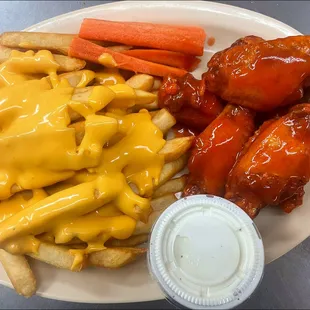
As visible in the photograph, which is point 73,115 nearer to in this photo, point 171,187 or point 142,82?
point 142,82

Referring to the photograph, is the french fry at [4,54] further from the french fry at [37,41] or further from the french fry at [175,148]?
the french fry at [175,148]

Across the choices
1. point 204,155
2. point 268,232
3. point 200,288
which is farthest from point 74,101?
point 268,232

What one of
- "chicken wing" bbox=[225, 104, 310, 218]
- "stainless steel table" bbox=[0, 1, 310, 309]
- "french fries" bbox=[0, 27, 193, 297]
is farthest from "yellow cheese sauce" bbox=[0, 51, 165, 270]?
"stainless steel table" bbox=[0, 1, 310, 309]

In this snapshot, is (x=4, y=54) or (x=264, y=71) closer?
(x=264, y=71)

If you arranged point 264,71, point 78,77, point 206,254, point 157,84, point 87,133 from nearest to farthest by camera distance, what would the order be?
1. point 206,254
2. point 87,133
3. point 264,71
4. point 78,77
5. point 157,84

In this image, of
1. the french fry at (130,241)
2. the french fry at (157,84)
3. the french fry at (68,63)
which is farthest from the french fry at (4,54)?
the french fry at (130,241)

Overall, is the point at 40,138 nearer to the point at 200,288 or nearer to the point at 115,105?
the point at 115,105

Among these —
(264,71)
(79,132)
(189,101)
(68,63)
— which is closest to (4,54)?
(68,63)
